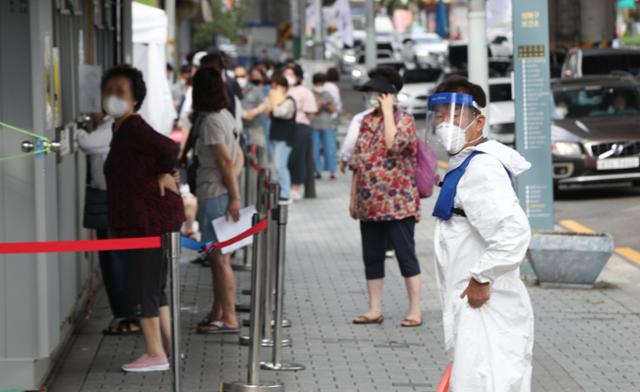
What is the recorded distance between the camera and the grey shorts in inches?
408

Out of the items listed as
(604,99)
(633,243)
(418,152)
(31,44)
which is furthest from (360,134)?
(604,99)

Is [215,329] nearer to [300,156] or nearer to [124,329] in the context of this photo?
[124,329]

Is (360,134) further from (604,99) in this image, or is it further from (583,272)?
(604,99)

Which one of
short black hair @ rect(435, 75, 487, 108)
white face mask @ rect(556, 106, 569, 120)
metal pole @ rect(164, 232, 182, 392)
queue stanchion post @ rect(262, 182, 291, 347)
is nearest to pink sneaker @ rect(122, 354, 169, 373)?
queue stanchion post @ rect(262, 182, 291, 347)

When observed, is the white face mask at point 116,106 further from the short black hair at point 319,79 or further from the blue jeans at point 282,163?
the short black hair at point 319,79

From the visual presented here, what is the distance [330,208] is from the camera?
19781 mm

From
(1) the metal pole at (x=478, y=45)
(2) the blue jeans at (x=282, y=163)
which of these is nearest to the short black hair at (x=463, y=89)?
(1) the metal pole at (x=478, y=45)

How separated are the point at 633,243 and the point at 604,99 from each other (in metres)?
6.43

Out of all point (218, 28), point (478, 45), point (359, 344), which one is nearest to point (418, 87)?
point (478, 45)

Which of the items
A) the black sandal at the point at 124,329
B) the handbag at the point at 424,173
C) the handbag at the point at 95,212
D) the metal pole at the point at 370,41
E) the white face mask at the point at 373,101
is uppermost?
the metal pole at the point at 370,41

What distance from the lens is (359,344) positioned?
1010 cm

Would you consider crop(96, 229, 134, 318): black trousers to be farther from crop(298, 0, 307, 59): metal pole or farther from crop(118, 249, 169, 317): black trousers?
crop(298, 0, 307, 59): metal pole

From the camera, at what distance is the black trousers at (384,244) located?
416 inches

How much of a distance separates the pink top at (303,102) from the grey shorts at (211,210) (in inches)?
399
